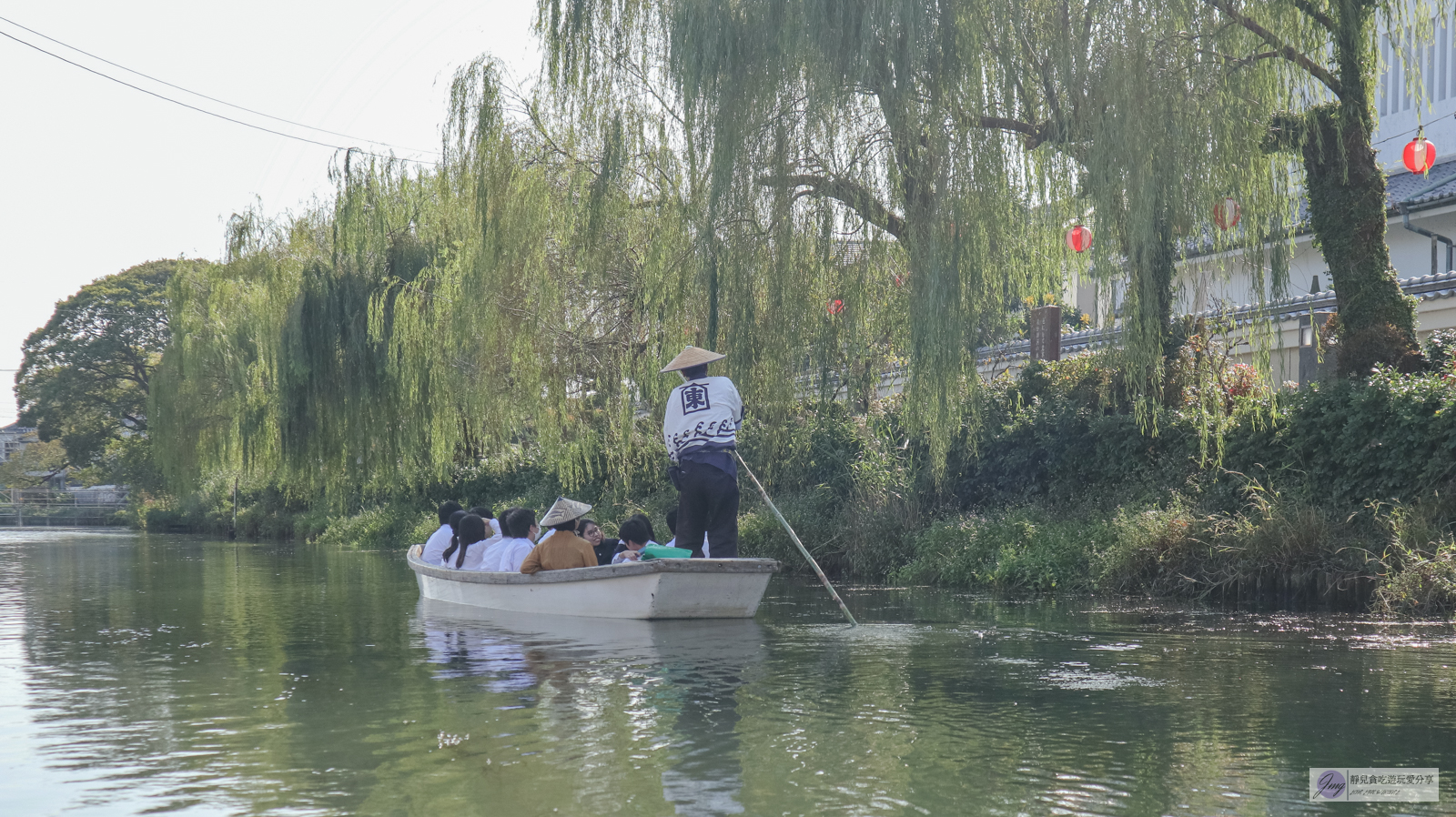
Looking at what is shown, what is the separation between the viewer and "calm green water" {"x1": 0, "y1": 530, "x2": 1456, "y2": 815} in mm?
4961

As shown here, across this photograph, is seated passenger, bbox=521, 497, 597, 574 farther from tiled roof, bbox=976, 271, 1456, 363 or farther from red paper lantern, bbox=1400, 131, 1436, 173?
red paper lantern, bbox=1400, 131, 1436, 173

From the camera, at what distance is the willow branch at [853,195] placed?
1222cm

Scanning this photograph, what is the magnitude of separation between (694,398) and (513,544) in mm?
2907

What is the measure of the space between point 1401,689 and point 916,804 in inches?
141

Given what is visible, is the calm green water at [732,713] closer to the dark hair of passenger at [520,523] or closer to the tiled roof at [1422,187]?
the dark hair of passenger at [520,523]

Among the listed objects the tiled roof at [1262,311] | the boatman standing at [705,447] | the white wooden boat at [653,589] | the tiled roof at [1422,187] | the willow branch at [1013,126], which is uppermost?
the tiled roof at [1422,187]

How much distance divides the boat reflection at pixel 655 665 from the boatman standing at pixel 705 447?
819 mm

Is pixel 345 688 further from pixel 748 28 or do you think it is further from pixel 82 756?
pixel 748 28

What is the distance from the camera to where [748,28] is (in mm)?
12523

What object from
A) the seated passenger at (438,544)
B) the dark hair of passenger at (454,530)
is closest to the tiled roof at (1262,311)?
the dark hair of passenger at (454,530)

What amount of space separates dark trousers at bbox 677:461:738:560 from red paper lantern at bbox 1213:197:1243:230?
173 inches

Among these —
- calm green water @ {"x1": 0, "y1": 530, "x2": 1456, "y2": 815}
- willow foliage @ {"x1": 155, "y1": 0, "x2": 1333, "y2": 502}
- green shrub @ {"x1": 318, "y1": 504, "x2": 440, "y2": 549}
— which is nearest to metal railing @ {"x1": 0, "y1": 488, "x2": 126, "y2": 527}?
green shrub @ {"x1": 318, "y1": 504, "x2": 440, "y2": 549}

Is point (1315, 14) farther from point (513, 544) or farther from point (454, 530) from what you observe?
point (454, 530)

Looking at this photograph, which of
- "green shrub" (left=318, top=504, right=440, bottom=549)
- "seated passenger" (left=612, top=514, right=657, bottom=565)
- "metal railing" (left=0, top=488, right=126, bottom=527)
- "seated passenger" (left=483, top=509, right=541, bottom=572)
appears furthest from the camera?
"metal railing" (left=0, top=488, right=126, bottom=527)
